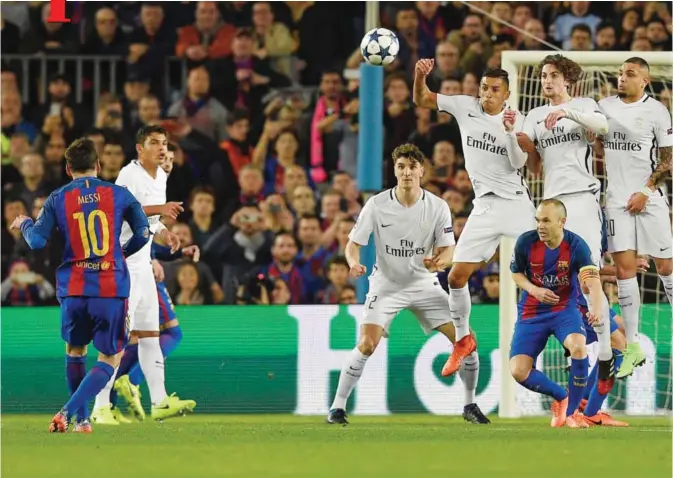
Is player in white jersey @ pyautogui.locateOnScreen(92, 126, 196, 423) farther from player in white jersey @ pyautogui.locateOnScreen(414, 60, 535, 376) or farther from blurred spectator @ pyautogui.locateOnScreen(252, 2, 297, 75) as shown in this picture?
blurred spectator @ pyautogui.locateOnScreen(252, 2, 297, 75)

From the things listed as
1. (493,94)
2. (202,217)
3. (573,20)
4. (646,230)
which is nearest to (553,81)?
(493,94)

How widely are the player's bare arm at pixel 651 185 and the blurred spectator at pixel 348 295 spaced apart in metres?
3.77

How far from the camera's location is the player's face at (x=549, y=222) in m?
9.65

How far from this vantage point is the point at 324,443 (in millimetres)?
8383

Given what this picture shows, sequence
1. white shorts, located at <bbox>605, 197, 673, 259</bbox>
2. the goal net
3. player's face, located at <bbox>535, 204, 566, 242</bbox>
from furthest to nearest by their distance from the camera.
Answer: the goal net → white shorts, located at <bbox>605, 197, 673, 259</bbox> → player's face, located at <bbox>535, 204, 566, 242</bbox>

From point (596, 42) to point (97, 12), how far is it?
17.3ft

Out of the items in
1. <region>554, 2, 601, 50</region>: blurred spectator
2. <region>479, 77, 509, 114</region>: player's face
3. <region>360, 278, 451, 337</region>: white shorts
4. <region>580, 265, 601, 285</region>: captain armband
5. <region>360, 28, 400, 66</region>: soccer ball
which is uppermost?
<region>554, 2, 601, 50</region>: blurred spectator

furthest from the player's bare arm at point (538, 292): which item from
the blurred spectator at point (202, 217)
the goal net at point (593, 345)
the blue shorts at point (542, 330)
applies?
the blurred spectator at point (202, 217)

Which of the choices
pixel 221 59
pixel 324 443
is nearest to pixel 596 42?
pixel 221 59

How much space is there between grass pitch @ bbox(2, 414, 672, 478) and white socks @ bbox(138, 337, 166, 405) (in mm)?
694

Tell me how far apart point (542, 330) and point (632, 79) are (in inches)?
77.8

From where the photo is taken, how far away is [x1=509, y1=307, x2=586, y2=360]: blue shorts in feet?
32.0

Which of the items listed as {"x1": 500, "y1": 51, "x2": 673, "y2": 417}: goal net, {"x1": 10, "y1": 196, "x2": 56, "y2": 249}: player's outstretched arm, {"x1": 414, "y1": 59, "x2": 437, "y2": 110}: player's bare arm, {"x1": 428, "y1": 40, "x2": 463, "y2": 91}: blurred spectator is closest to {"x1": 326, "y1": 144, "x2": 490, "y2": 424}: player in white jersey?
{"x1": 414, "y1": 59, "x2": 437, "y2": 110}: player's bare arm

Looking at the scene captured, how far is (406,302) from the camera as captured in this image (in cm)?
1030
